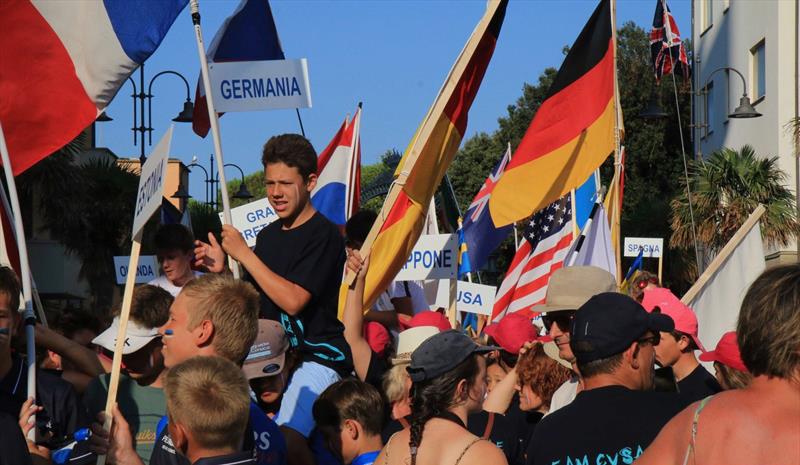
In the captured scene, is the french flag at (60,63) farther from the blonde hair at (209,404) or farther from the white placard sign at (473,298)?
the white placard sign at (473,298)

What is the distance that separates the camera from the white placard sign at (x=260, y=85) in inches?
342

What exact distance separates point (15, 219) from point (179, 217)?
9.24 meters

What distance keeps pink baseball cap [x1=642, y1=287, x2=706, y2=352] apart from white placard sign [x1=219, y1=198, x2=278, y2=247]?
5.96 meters

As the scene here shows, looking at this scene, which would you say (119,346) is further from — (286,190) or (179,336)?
(286,190)

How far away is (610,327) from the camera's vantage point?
439 centimetres

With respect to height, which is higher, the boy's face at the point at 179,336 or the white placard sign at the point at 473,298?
the boy's face at the point at 179,336

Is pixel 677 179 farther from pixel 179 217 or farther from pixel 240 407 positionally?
pixel 240 407

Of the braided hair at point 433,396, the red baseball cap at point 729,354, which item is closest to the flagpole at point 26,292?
the braided hair at point 433,396

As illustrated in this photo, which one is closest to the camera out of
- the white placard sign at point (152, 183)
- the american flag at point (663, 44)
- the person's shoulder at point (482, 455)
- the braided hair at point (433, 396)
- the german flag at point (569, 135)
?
the person's shoulder at point (482, 455)

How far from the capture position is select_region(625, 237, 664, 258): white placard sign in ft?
72.1

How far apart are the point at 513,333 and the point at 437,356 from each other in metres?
2.44

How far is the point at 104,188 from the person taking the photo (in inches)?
1601

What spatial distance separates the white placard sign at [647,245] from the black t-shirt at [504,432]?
15.7 metres

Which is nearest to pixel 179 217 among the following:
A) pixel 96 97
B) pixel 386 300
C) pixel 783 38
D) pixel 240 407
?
pixel 386 300
